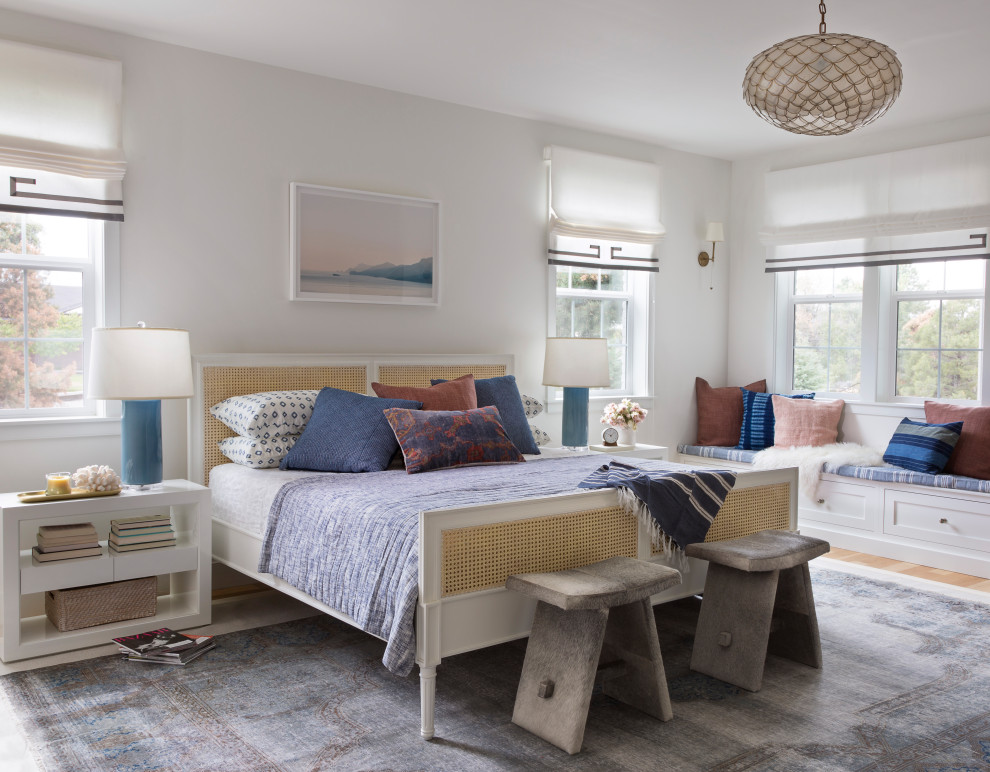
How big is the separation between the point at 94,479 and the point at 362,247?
5.86 ft

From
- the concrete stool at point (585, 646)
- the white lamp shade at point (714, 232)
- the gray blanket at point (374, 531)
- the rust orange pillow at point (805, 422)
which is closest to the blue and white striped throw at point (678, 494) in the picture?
the gray blanket at point (374, 531)

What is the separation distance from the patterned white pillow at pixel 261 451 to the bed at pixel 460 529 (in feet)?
0.17

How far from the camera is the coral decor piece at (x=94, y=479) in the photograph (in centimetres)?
322

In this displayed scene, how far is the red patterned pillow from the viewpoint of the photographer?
350 cm

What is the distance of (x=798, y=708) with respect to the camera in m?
2.70

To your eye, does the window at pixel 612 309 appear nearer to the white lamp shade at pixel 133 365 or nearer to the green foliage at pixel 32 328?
the white lamp shade at pixel 133 365

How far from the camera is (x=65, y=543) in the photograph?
3145 mm

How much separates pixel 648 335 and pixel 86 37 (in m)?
3.67

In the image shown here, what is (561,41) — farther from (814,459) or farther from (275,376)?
(814,459)

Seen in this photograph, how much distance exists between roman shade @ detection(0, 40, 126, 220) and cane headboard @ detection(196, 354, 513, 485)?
0.81 meters

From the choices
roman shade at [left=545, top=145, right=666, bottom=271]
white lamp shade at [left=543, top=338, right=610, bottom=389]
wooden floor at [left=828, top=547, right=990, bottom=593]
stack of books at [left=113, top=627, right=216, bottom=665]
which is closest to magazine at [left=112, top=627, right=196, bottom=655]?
stack of books at [left=113, top=627, right=216, bottom=665]

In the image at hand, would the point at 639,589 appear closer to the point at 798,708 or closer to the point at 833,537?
the point at 798,708

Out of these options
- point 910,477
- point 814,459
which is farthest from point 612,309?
point 910,477

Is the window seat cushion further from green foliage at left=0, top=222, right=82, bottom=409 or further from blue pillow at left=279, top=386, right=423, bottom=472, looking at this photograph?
green foliage at left=0, top=222, right=82, bottom=409
